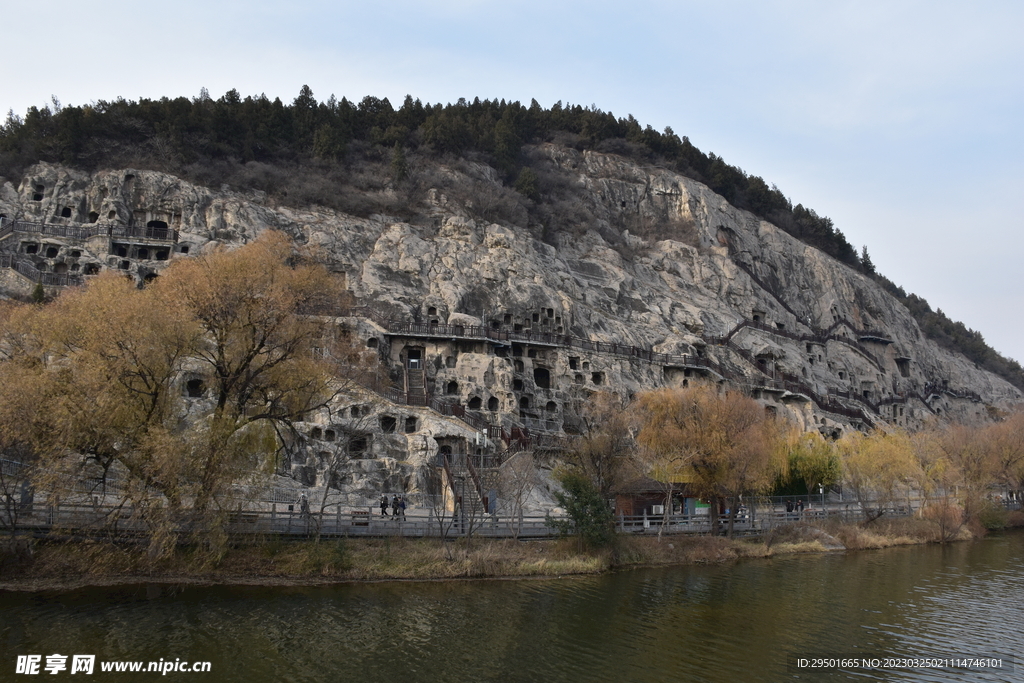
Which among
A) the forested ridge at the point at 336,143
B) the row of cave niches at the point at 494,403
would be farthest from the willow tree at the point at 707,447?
the forested ridge at the point at 336,143

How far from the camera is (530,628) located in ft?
65.9

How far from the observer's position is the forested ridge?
5994cm

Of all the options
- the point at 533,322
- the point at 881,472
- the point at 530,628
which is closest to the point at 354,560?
the point at 530,628

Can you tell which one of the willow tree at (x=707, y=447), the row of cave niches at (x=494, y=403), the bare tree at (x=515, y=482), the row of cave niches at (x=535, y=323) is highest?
the row of cave niches at (x=535, y=323)

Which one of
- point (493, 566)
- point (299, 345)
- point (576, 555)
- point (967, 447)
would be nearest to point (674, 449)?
point (576, 555)

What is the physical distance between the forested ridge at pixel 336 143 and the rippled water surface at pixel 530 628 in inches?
1810

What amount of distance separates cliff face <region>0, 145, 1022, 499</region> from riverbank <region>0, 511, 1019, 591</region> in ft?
32.7

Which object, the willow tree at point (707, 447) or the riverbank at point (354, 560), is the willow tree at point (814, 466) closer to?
the willow tree at point (707, 447)

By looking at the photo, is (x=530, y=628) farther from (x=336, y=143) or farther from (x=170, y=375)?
(x=336, y=143)

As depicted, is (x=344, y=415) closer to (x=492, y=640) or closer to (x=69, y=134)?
(x=492, y=640)

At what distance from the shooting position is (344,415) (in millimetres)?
37344

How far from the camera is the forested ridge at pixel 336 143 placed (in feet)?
197

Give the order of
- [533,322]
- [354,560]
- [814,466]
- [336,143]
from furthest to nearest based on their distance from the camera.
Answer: [336,143]
[533,322]
[814,466]
[354,560]

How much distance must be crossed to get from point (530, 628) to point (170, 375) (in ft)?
48.6
